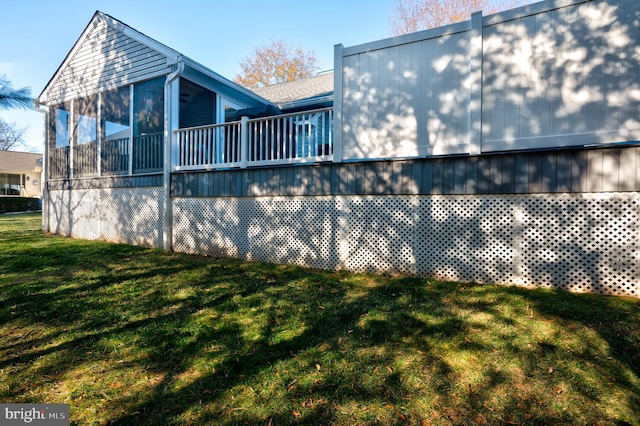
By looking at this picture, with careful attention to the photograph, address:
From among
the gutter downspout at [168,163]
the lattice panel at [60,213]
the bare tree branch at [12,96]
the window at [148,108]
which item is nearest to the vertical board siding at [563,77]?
the gutter downspout at [168,163]

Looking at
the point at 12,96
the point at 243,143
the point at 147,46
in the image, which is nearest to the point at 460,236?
the point at 243,143

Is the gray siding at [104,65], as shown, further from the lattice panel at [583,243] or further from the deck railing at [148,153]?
the lattice panel at [583,243]

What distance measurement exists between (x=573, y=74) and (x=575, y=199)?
1531 millimetres

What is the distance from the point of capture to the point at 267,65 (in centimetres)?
2667

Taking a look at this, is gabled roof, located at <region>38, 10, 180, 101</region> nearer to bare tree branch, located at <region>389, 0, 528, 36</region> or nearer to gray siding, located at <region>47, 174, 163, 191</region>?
gray siding, located at <region>47, 174, 163, 191</region>

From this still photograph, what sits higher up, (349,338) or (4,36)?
(4,36)

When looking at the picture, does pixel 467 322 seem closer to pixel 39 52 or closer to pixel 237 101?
pixel 237 101

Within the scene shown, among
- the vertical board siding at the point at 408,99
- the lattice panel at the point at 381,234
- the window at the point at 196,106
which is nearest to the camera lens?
the vertical board siding at the point at 408,99

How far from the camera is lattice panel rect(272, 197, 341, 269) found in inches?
223

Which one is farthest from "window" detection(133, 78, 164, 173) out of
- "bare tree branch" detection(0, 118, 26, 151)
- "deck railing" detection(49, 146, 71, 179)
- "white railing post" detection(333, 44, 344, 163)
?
"bare tree branch" detection(0, 118, 26, 151)

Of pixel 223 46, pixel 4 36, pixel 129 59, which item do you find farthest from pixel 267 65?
pixel 129 59

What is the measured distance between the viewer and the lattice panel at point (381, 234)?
5113mm

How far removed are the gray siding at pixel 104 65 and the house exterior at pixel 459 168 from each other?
581 millimetres

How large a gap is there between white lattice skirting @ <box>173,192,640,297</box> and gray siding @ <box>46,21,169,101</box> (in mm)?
4291
